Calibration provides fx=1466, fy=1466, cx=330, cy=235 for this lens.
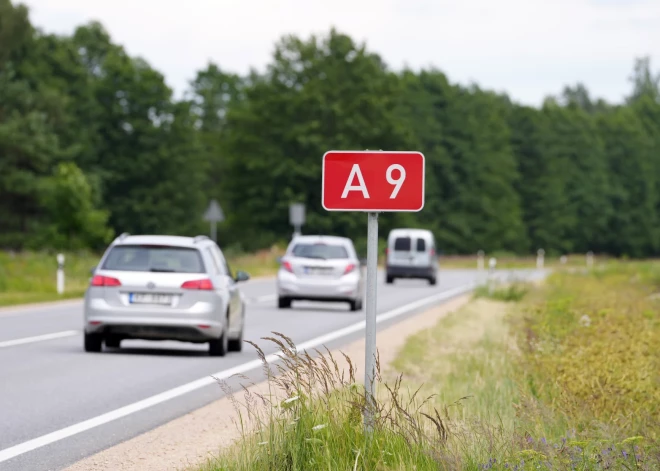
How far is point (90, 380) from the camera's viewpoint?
47.3 ft

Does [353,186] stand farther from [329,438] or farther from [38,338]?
[38,338]

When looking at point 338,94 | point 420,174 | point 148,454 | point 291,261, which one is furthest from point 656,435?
point 338,94

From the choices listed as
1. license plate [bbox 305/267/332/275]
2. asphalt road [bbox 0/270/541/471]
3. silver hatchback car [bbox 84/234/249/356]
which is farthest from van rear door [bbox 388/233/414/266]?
silver hatchback car [bbox 84/234/249/356]

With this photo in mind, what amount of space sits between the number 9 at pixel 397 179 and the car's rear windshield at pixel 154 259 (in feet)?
29.7

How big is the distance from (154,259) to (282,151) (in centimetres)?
6969

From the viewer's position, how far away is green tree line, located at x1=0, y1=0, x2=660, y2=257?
76188mm

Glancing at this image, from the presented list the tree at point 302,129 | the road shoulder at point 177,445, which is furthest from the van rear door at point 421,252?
the tree at point 302,129

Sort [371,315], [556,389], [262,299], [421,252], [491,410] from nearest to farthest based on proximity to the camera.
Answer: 1. [371,315]
2. [491,410]
3. [556,389]
4. [262,299]
5. [421,252]

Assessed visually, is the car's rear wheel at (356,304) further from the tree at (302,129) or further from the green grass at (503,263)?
the tree at (302,129)

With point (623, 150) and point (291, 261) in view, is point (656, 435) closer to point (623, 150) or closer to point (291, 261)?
point (291, 261)

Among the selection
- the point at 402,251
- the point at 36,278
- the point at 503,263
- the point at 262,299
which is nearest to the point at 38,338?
Result: the point at 262,299

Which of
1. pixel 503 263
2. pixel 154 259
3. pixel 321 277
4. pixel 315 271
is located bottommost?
pixel 321 277

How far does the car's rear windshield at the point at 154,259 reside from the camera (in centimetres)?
1758

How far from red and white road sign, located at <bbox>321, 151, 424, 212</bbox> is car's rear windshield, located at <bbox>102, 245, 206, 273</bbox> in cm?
901
